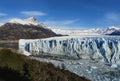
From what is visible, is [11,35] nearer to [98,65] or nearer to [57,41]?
[57,41]

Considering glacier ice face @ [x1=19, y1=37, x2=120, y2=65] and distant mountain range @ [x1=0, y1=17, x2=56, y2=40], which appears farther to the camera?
distant mountain range @ [x1=0, y1=17, x2=56, y2=40]

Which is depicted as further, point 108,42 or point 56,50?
point 56,50

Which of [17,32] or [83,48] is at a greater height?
[17,32]

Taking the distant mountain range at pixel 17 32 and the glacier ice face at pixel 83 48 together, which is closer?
the glacier ice face at pixel 83 48

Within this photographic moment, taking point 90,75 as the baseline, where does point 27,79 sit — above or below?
above

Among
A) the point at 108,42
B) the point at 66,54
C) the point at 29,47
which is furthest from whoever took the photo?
the point at 29,47

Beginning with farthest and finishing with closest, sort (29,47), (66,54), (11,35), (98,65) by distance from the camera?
1. (11,35)
2. (29,47)
3. (66,54)
4. (98,65)

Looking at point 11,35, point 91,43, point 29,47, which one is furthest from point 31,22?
point 91,43

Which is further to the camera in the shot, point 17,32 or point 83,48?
point 17,32
